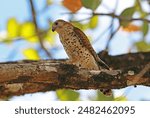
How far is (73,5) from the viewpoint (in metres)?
2.59

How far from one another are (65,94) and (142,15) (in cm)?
84

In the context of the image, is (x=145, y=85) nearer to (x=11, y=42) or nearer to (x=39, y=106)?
(x=39, y=106)

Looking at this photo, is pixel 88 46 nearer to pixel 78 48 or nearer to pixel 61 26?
pixel 78 48

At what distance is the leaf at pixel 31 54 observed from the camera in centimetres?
373

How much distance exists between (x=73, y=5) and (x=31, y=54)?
1213mm

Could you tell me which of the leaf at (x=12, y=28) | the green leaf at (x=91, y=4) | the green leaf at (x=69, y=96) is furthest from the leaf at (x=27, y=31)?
the green leaf at (x=91, y=4)

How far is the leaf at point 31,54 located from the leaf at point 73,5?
1155 mm

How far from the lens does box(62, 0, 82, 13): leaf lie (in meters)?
2.56

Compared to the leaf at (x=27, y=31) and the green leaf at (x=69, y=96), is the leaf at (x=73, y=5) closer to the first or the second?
the green leaf at (x=69, y=96)

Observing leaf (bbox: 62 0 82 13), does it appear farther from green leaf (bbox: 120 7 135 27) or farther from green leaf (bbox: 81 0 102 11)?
green leaf (bbox: 120 7 135 27)

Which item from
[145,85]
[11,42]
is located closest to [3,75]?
[145,85]

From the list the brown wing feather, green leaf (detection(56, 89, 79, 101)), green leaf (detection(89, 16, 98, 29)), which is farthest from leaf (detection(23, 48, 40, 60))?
the brown wing feather

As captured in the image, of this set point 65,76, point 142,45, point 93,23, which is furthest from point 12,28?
point 65,76

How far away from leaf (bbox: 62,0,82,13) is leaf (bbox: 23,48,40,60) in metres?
1.16
